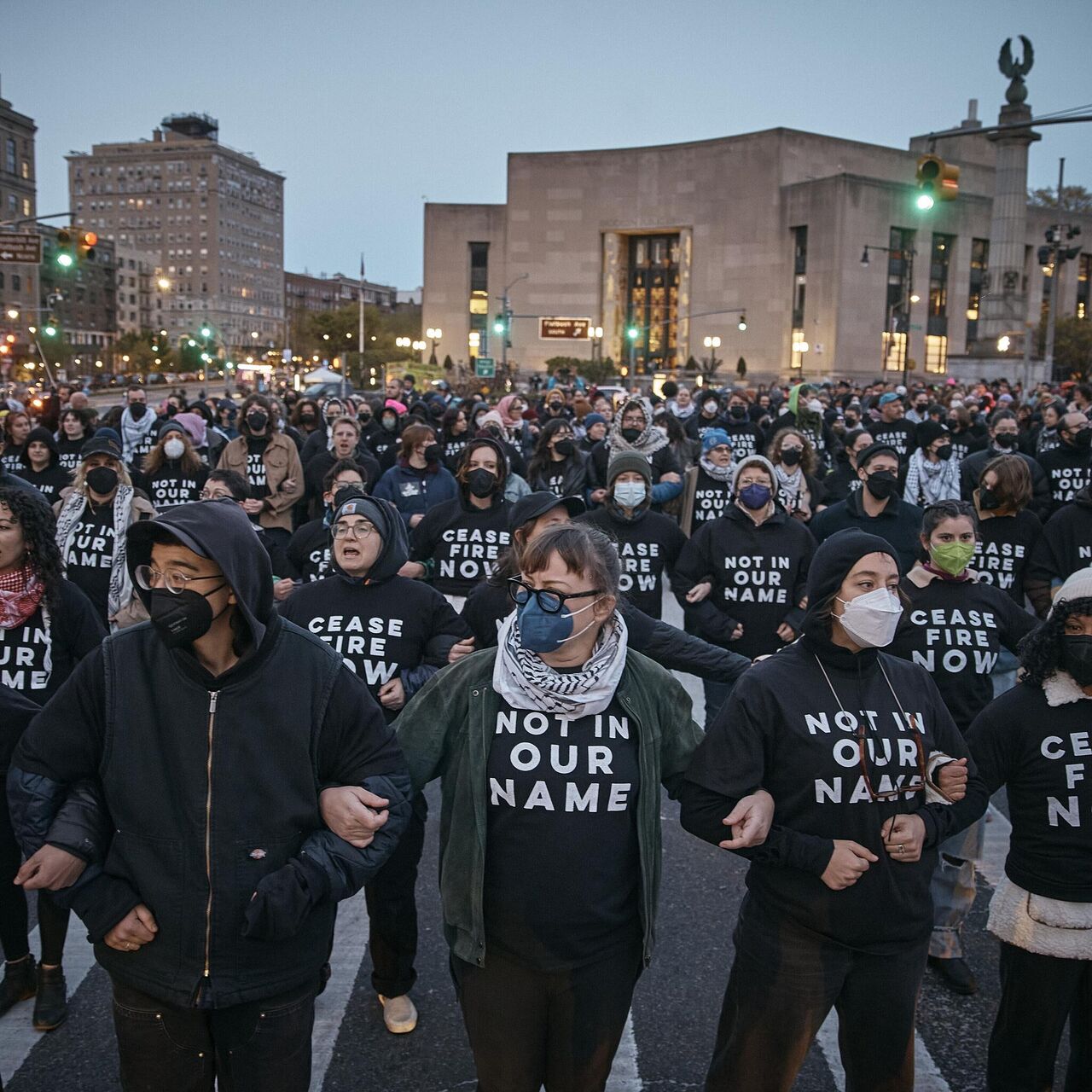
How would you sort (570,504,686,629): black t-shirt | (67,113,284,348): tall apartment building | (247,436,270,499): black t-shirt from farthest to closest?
(67,113,284,348): tall apartment building < (247,436,270,499): black t-shirt < (570,504,686,629): black t-shirt

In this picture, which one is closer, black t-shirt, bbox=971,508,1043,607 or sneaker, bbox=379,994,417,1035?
sneaker, bbox=379,994,417,1035

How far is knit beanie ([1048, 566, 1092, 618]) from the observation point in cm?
347

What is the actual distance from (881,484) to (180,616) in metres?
5.09

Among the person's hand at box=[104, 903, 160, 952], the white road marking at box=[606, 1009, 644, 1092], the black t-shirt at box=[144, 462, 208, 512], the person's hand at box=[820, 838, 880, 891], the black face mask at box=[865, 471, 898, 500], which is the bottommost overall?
the white road marking at box=[606, 1009, 644, 1092]

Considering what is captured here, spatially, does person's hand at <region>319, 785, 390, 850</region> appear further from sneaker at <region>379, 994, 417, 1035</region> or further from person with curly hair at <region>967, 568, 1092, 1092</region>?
person with curly hair at <region>967, 568, 1092, 1092</region>

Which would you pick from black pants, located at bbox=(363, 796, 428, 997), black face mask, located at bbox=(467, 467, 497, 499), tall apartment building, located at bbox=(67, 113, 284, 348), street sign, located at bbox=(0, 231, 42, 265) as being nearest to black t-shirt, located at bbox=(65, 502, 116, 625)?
black face mask, located at bbox=(467, 467, 497, 499)

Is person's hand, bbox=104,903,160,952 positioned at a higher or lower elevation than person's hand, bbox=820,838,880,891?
lower

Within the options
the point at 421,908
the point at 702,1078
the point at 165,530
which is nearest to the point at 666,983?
the point at 702,1078

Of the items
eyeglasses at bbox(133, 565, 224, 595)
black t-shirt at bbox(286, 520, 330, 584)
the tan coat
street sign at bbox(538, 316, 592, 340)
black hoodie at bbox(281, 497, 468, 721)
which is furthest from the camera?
street sign at bbox(538, 316, 592, 340)

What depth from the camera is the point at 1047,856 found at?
3.42m

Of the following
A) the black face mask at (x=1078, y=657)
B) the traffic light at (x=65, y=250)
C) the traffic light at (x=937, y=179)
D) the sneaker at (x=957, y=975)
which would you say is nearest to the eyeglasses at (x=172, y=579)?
the black face mask at (x=1078, y=657)

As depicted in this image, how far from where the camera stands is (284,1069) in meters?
2.78

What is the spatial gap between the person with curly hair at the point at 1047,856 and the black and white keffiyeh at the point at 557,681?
139 cm

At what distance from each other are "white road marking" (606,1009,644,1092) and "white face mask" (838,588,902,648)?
1.66 m
